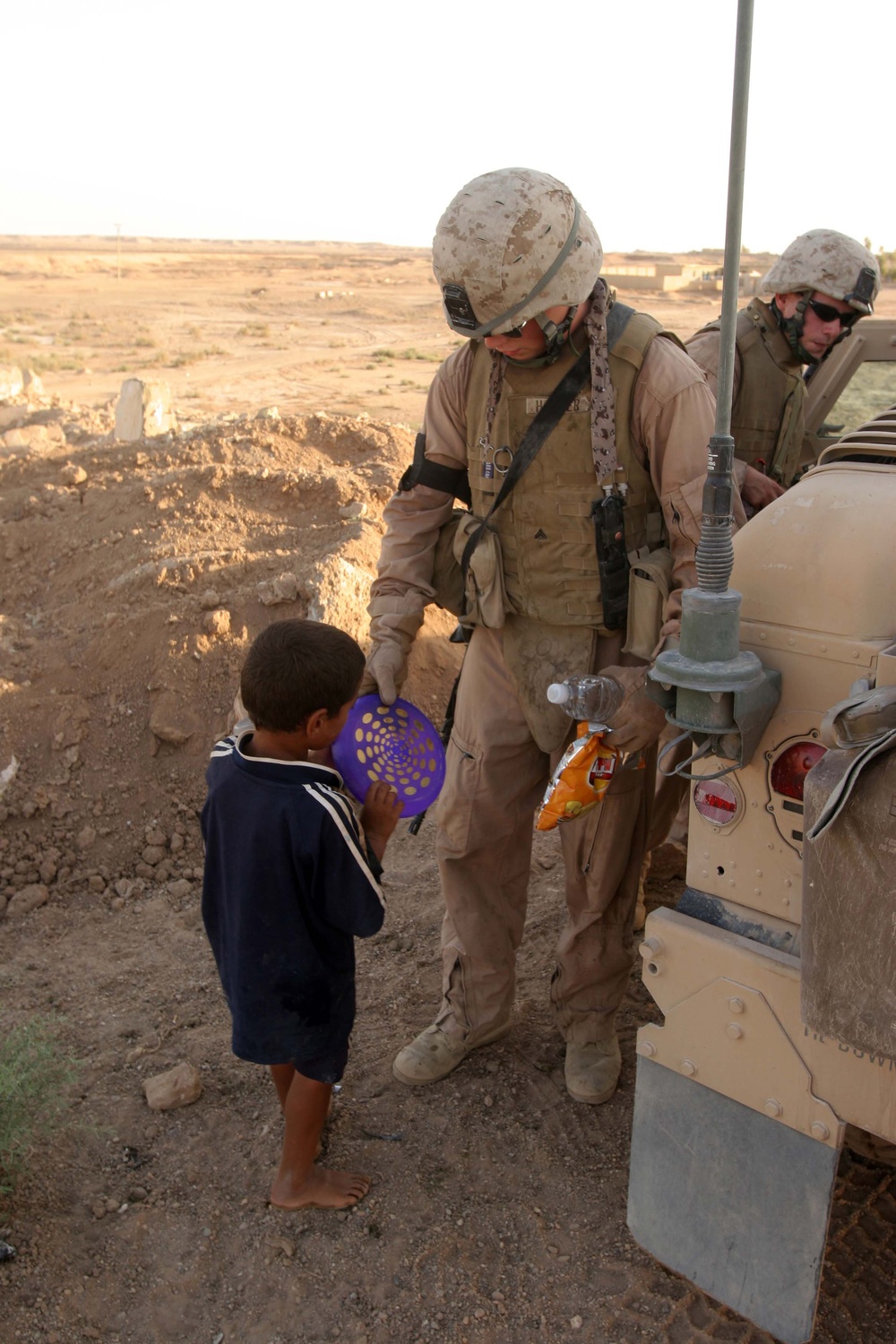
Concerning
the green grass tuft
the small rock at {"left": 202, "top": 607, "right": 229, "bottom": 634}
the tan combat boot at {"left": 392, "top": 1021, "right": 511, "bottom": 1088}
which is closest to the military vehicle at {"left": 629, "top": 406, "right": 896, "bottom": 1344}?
the tan combat boot at {"left": 392, "top": 1021, "right": 511, "bottom": 1088}

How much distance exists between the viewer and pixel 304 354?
926 inches

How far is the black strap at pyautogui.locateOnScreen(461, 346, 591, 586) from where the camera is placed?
2.62 m

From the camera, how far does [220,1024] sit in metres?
3.43

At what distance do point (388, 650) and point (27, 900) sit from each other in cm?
218

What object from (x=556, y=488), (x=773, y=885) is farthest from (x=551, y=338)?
(x=773, y=885)

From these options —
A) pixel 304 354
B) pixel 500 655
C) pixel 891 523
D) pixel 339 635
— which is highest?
pixel 891 523

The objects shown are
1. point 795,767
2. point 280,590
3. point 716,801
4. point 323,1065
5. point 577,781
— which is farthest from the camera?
point 280,590

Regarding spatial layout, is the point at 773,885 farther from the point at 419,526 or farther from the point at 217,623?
the point at 217,623

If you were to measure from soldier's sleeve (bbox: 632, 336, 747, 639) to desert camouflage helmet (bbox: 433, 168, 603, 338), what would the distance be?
25 centimetres

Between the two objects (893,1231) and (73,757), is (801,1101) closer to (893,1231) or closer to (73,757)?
(893,1231)

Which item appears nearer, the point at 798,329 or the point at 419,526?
the point at 419,526

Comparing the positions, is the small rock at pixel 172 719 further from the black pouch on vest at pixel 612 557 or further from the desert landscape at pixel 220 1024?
the black pouch on vest at pixel 612 557

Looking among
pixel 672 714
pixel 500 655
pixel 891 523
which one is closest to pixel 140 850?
pixel 500 655

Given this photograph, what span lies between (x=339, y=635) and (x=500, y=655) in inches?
26.6
